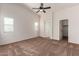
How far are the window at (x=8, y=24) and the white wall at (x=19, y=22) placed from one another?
6cm

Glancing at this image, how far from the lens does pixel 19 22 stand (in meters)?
1.73

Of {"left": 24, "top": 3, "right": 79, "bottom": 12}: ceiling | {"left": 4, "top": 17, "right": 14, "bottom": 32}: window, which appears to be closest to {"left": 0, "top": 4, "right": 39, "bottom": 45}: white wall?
{"left": 4, "top": 17, "right": 14, "bottom": 32}: window

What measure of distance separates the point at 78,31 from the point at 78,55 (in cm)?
48

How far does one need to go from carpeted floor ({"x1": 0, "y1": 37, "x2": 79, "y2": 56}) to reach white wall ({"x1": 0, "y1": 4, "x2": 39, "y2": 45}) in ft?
0.39

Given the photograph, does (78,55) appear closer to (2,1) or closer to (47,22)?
(47,22)

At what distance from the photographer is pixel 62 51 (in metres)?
1.78

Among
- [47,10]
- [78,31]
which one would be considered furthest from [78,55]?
[47,10]

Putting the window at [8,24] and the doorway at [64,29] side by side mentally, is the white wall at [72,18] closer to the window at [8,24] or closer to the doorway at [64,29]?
the doorway at [64,29]

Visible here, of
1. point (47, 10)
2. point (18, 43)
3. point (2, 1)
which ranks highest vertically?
point (2, 1)

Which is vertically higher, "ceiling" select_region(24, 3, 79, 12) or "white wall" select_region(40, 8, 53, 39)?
"ceiling" select_region(24, 3, 79, 12)

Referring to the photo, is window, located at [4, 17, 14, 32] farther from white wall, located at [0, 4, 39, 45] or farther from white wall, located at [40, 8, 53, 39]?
white wall, located at [40, 8, 53, 39]

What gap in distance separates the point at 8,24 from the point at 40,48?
0.84 meters

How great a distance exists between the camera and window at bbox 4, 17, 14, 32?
1.61 meters

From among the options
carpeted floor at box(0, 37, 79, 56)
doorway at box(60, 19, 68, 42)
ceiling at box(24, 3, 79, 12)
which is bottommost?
carpeted floor at box(0, 37, 79, 56)
